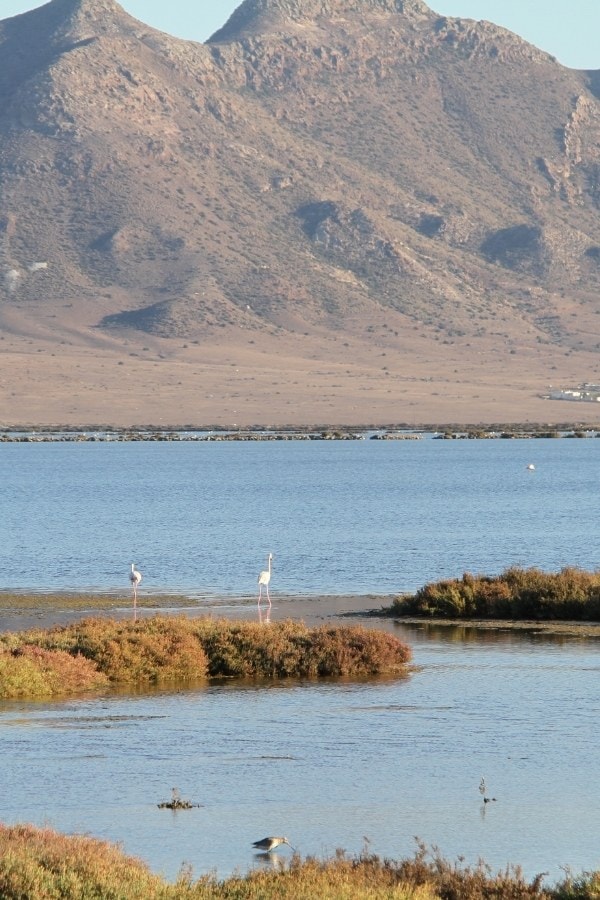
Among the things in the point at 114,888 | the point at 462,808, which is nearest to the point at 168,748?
the point at 462,808

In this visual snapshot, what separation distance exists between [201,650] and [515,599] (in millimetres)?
7564

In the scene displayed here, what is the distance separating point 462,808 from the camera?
1419 cm

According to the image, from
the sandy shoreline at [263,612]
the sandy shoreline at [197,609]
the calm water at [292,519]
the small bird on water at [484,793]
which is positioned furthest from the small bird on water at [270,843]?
the calm water at [292,519]

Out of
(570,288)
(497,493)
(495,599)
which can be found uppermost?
(570,288)

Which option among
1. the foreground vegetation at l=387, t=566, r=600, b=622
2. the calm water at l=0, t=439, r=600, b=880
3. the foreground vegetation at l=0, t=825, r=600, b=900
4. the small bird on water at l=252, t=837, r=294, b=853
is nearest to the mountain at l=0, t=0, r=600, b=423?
the calm water at l=0, t=439, r=600, b=880

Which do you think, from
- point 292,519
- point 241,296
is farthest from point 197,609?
point 241,296

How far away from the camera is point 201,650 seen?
20984 millimetres

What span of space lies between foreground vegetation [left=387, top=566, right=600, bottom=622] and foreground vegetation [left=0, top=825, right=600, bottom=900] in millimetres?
15486

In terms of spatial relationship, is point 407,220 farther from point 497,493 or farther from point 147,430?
A: point 497,493

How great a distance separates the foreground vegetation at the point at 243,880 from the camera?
9805 millimetres

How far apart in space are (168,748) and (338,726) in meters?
1.99

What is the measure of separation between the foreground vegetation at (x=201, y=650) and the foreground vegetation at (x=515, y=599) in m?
5.74

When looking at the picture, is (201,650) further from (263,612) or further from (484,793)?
(484,793)

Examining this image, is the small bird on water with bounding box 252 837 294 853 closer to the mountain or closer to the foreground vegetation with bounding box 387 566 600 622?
the foreground vegetation with bounding box 387 566 600 622
